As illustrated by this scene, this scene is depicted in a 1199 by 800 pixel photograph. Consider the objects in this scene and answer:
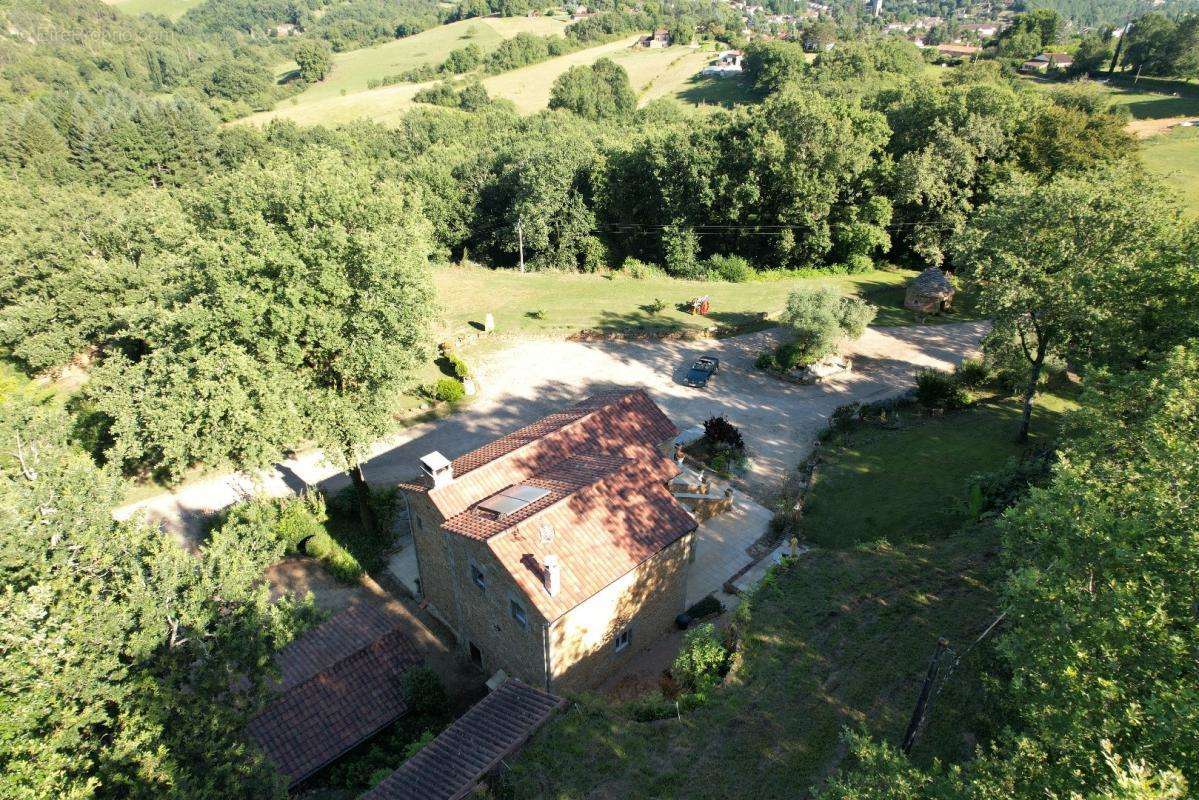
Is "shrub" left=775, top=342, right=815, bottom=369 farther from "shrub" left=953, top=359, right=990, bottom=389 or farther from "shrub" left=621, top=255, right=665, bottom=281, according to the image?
"shrub" left=621, top=255, right=665, bottom=281

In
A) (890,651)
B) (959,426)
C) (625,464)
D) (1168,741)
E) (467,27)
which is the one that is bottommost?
(959,426)

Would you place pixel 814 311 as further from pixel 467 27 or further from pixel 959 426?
pixel 467 27

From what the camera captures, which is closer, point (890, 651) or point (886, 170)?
point (890, 651)

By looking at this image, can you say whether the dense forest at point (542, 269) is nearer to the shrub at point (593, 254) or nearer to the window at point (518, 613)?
the shrub at point (593, 254)

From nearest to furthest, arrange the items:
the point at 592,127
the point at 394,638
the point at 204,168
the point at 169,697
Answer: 1. the point at 169,697
2. the point at 394,638
3. the point at 204,168
4. the point at 592,127

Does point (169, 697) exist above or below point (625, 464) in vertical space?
above

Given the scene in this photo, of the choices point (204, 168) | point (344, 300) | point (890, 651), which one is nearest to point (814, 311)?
point (890, 651)

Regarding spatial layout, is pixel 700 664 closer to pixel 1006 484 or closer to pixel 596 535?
pixel 596 535

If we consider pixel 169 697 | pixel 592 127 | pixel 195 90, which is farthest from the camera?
pixel 195 90

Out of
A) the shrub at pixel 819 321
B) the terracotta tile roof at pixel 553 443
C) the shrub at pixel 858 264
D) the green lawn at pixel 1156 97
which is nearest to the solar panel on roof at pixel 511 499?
the terracotta tile roof at pixel 553 443
